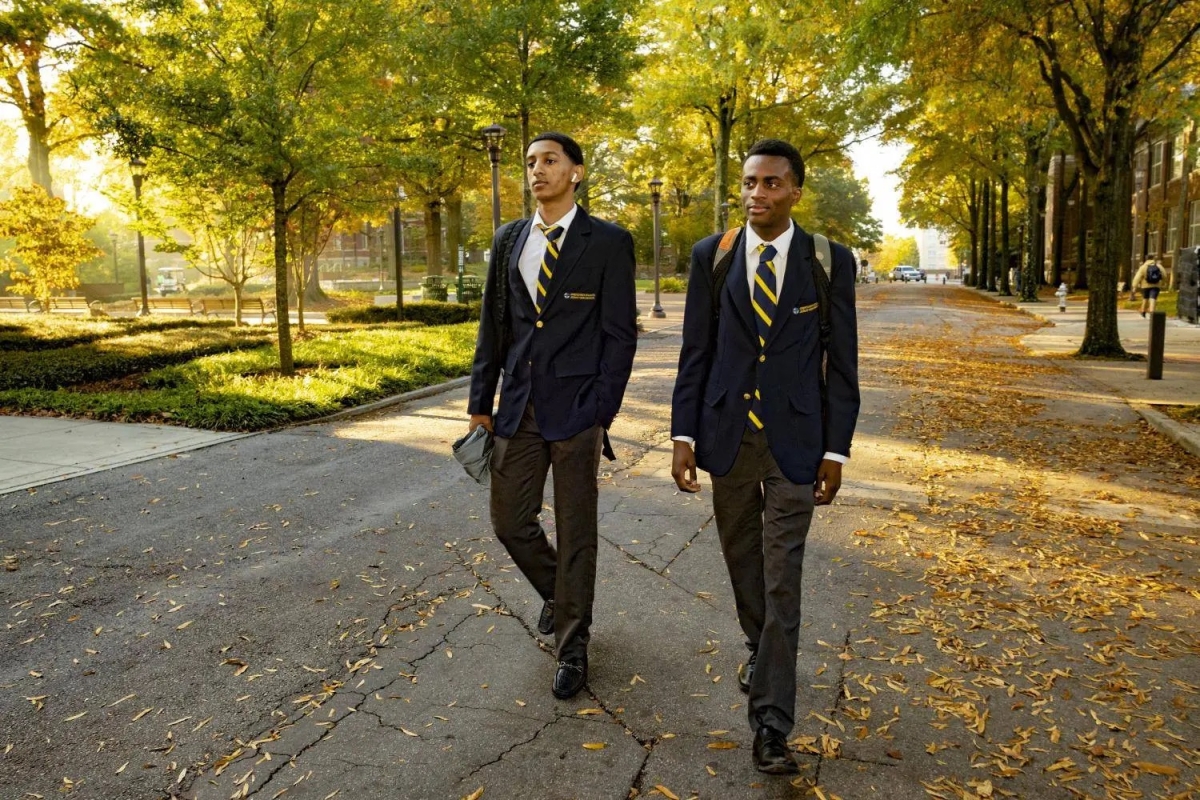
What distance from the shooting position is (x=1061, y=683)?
3.63 meters

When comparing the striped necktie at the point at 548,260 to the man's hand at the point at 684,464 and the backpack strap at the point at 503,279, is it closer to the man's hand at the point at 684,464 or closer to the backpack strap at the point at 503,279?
the backpack strap at the point at 503,279

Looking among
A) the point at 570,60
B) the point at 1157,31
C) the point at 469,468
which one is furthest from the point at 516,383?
the point at 570,60

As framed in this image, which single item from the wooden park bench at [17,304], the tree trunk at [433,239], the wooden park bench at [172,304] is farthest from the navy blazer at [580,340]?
the wooden park bench at [17,304]

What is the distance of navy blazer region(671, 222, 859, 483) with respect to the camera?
9.99 feet

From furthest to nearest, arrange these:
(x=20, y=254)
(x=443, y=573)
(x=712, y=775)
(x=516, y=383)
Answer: (x=20, y=254) → (x=443, y=573) → (x=516, y=383) → (x=712, y=775)

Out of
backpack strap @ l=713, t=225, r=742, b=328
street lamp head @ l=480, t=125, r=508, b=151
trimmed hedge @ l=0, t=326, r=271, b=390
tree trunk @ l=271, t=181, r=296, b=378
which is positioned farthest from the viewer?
street lamp head @ l=480, t=125, r=508, b=151

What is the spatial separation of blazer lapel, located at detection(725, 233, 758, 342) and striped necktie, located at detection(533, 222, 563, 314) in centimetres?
80

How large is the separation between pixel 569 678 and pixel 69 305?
38.0 m

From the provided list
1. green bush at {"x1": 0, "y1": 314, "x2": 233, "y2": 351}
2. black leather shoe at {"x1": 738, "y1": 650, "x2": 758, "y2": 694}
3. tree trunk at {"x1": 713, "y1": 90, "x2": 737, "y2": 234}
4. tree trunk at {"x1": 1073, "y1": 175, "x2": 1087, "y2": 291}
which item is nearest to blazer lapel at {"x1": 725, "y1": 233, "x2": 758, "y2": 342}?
black leather shoe at {"x1": 738, "y1": 650, "x2": 758, "y2": 694}

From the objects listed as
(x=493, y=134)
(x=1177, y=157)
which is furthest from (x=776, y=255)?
(x=1177, y=157)

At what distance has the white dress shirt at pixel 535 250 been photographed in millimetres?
3600

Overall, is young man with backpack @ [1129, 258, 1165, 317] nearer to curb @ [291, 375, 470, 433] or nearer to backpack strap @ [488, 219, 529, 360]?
curb @ [291, 375, 470, 433]

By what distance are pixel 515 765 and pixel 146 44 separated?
42.7ft

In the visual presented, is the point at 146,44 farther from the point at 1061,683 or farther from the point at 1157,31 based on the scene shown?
the point at 1157,31
